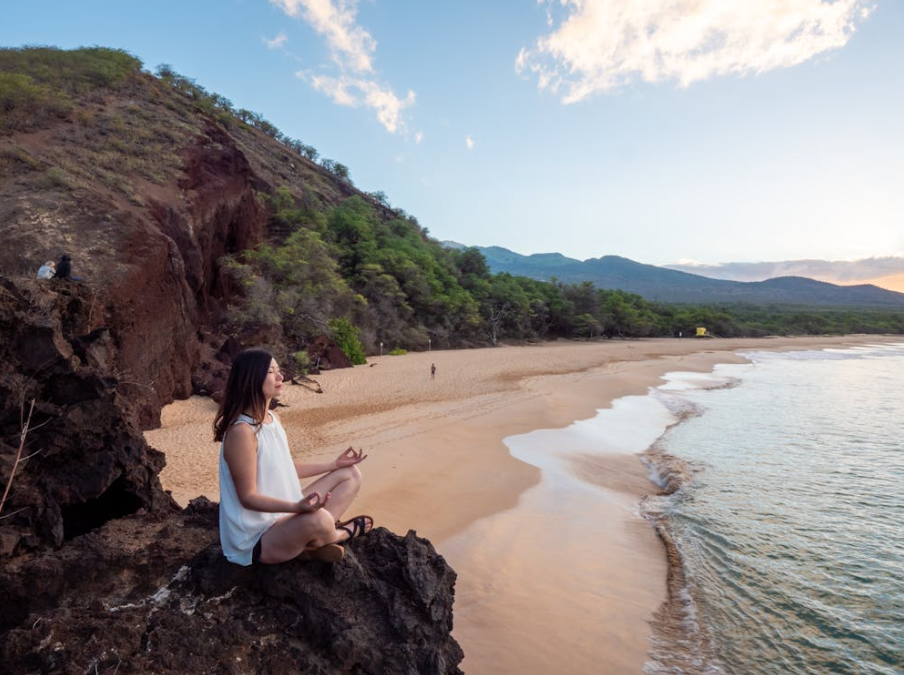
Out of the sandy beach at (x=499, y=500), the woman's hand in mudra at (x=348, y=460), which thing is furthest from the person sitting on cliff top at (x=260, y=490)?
the sandy beach at (x=499, y=500)

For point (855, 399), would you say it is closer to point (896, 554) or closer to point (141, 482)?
point (896, 554)

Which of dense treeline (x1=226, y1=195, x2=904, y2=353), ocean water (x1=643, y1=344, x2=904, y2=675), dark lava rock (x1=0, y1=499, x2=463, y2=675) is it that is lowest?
ocean water (x1=643, y1=344, x2=904, y2=675)

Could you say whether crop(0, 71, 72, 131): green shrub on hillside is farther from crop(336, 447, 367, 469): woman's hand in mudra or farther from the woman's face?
crop(336, 447, 367, 469): woman's hand in mudra

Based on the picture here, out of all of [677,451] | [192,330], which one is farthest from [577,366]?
[192,330]

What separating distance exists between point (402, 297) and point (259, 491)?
25.1m

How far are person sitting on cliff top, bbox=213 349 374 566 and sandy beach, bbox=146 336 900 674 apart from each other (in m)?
2.07

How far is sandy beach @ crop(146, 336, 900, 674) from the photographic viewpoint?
409cm

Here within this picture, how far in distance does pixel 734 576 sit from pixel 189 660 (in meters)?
5.39

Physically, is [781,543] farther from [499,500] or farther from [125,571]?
[125,571]

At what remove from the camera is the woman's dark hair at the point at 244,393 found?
97.0 inches

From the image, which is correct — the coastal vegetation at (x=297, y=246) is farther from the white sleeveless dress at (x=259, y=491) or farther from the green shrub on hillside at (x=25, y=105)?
the white sleeveless dress at (x=259, y=491)

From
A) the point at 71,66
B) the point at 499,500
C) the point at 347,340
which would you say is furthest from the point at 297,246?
the point at 499,500

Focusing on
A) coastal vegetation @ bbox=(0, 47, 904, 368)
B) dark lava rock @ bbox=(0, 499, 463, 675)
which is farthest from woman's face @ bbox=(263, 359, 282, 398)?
coastal vegetation @ bbox=(0, 47, 904, 368)

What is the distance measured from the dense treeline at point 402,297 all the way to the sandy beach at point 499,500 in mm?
4110
